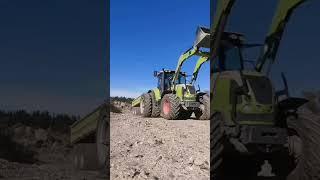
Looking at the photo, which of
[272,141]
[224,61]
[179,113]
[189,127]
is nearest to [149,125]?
[189,127]

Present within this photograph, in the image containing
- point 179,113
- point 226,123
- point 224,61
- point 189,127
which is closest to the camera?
point 226,123

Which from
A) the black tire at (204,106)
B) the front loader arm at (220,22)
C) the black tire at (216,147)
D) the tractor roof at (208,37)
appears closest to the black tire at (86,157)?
the black tire at (216,147)

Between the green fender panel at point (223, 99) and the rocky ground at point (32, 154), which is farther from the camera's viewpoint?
the green fender panel at point (223, 99)

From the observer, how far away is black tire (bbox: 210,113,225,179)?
4992 millimetres

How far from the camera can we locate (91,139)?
4.84 metres

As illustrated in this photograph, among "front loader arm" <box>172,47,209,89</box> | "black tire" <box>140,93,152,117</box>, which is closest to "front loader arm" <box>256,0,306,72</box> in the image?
"front loader arm" <box>172,47,209,89</box>

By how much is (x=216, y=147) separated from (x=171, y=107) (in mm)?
5929

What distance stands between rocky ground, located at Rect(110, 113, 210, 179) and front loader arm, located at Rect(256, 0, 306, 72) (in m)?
1.50

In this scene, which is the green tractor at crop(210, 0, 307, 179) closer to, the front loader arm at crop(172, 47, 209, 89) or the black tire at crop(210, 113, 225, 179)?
the black tire at crop(210, 113, 225, 179)

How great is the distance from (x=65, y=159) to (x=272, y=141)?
2.29 m

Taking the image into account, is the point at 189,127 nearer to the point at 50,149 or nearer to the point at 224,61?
the point at 224,61

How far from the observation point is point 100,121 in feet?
14.6

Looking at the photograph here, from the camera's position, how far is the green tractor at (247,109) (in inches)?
193

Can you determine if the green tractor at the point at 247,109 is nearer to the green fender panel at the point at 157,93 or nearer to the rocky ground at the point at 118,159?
the rocky ground at the point at 118,159
